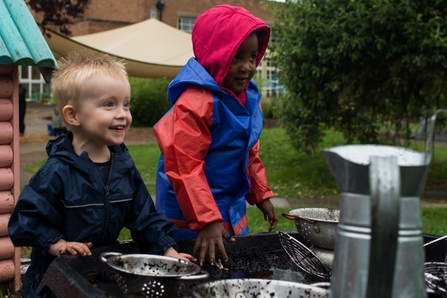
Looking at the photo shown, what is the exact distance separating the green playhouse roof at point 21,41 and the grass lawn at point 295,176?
252 cm

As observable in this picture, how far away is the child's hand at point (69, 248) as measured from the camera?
6.83ft

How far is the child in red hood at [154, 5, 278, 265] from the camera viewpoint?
7.88ft

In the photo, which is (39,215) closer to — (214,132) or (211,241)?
Result: (211,241)

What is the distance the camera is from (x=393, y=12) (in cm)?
703

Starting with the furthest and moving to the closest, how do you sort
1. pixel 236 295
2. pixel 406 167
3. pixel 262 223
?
pixel 262 223 < pixel 236 295 < pixel 406 167

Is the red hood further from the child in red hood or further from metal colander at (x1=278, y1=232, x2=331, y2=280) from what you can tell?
metal colander at (x1=278, y1=232, x2=331, y2=280)

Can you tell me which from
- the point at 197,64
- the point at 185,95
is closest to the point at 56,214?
the point at 185,95

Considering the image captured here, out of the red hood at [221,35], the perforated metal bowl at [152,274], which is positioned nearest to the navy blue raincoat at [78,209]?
the perforated metal bowl at [152,274]

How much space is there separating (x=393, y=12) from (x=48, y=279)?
596cm

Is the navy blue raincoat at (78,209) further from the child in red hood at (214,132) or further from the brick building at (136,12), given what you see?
the brick building at (136,12)

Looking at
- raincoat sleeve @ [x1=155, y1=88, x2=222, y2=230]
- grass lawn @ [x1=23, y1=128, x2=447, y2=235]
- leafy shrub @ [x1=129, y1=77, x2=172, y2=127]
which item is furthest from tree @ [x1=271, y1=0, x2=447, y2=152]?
leafy shrub @ [x1=129, y1=77, x2=172, y2=127]

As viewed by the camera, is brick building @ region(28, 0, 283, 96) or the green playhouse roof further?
brick building @ region(28, 0, 283, 96)

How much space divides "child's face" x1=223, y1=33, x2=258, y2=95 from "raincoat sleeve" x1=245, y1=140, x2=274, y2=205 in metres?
0.40

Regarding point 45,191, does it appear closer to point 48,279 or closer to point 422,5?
point 48,279
